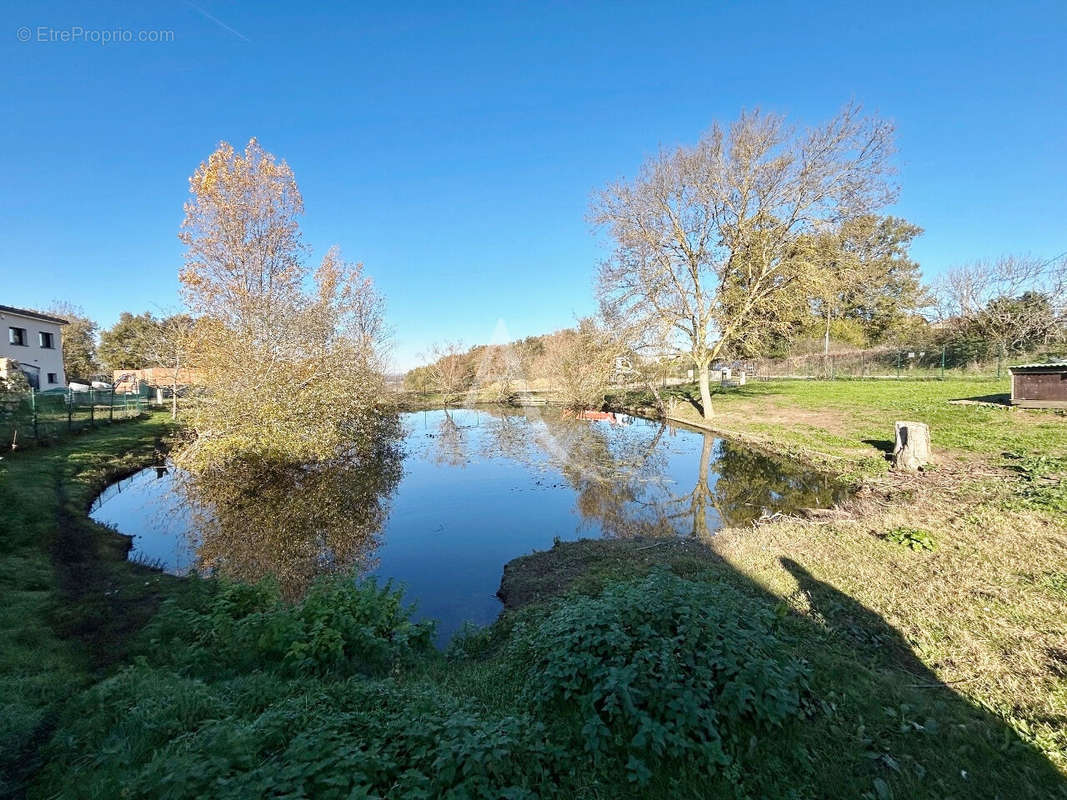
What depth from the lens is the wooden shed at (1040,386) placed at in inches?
474

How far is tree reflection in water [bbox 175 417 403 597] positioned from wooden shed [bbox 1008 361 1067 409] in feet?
55.5

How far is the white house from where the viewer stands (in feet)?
83.1

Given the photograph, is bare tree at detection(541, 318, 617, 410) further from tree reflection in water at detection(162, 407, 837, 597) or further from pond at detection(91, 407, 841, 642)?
pond at detection(91, 407, 841, 642)

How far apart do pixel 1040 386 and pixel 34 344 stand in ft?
153

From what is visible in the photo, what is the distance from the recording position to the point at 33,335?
27.5m

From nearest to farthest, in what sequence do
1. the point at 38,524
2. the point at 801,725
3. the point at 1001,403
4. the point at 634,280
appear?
the point at 801,725
the point at 38,524
the point at 1001,403
the point at 634,280

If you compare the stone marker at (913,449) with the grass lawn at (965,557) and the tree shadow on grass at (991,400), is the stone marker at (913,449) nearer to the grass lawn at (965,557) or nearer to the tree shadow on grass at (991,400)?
the grass lawn at (965,557)

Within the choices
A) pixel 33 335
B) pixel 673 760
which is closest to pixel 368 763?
pixel 673 760

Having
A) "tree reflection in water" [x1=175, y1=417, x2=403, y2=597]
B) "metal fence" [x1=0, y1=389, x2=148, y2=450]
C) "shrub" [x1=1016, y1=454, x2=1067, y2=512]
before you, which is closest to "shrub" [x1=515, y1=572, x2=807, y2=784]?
"tree reflection in water" [x1=175, y1=417, x2=403, y2=597]

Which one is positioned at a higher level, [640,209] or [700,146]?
[700,146]

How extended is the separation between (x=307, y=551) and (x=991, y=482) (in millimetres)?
11106

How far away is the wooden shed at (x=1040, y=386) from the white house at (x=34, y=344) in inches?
1601

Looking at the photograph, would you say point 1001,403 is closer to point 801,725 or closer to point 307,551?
point 801,725

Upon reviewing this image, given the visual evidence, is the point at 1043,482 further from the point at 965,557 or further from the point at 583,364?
the point at 583,364
